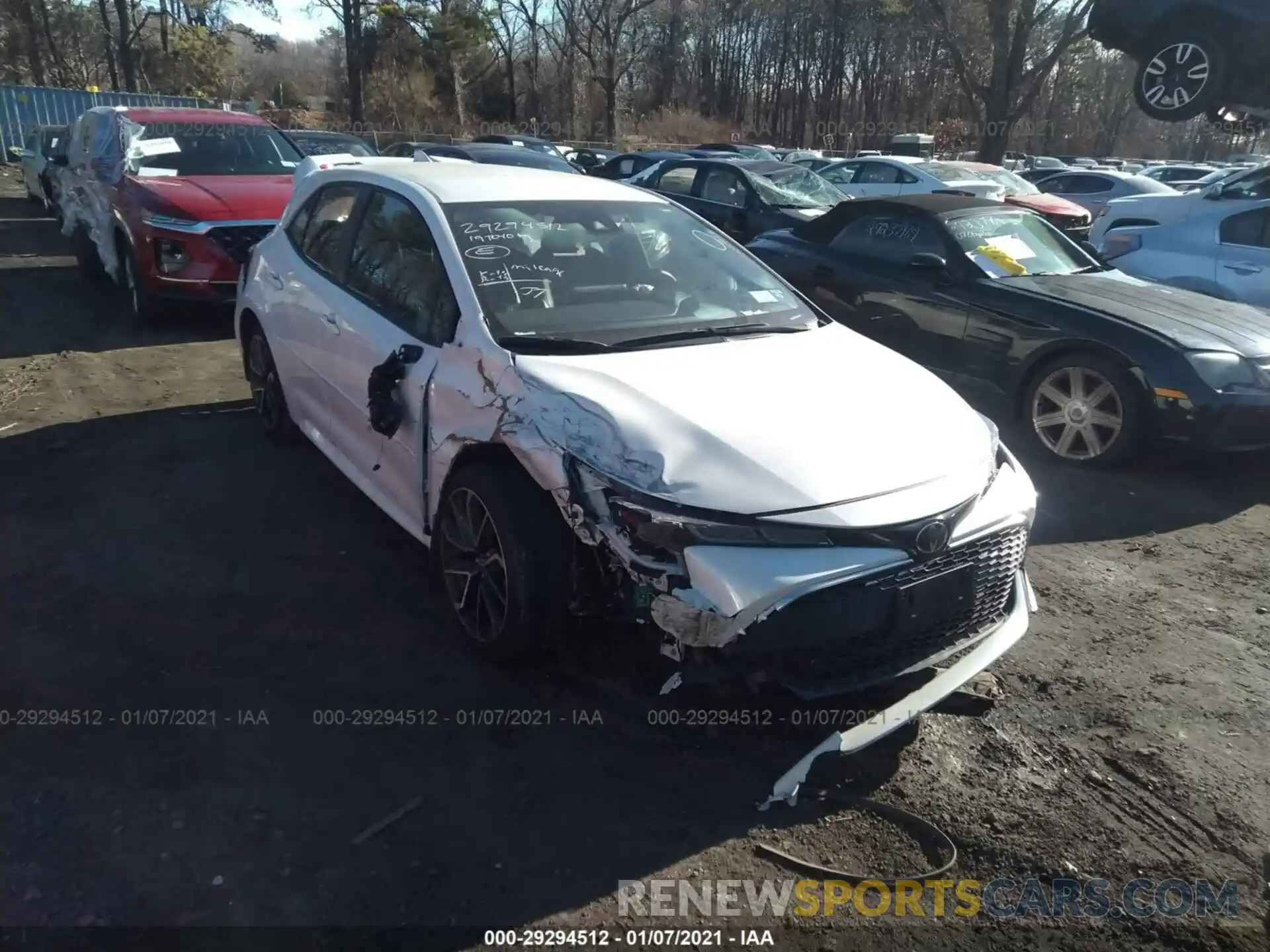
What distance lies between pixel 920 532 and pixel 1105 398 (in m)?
3.72

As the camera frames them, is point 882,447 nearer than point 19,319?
Yes

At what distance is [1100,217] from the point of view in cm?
1077

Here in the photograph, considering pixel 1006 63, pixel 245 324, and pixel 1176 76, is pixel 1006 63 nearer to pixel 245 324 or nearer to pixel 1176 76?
pixel 1176 76

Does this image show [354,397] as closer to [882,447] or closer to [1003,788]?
[882,447]

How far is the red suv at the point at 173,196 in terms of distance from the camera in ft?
27.0

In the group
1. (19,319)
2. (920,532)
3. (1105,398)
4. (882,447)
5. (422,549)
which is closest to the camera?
(920,532)

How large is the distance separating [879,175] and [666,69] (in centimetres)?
4765

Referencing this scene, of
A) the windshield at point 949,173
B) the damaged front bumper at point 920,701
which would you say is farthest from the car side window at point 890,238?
the windshield at point 949,173

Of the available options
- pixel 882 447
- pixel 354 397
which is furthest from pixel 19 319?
pixel 882 447

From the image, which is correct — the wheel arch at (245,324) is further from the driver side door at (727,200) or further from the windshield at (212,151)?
the driver side door at (727,200)

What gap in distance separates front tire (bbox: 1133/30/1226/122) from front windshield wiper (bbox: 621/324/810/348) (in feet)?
10.8

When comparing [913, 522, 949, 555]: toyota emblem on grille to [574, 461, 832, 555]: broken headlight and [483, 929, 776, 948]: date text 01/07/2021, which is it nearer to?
[574, 461, 832, 555]: broken headlight

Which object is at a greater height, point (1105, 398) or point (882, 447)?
point (882, 447)

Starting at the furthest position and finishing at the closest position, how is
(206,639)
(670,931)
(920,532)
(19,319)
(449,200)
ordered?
(19,319) < (449,200) < (206,639) < (920,532) < (670,931)
